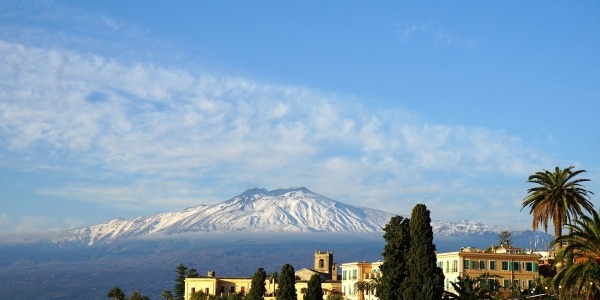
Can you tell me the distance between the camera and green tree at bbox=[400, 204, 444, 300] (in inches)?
3750

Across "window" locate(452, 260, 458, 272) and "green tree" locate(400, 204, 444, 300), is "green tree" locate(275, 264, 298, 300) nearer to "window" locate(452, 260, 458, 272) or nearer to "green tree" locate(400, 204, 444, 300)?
"window" locate(452, 260, 458, 272)

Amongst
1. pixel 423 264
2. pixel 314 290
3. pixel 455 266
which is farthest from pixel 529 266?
pixel 423 264

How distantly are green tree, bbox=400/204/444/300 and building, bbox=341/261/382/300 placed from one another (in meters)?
46.4

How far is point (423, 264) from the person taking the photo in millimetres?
95875

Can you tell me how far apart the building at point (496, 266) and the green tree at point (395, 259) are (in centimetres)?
2565

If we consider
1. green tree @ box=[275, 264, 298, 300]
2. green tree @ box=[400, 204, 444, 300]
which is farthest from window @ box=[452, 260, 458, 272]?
green tree @ box=[400, 204, 444, 300]

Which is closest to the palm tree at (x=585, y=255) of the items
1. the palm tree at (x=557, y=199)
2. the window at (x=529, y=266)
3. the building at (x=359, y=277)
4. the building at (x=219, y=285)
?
the palm tree at (x=557, y=199)

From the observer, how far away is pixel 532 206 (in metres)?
97.4

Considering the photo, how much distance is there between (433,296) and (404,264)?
676 centimetres

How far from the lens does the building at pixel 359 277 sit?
481 feet

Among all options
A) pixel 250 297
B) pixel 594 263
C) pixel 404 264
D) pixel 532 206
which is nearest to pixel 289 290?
pixel 250 297

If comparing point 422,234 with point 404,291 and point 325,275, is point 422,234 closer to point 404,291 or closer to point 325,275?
point 404,291

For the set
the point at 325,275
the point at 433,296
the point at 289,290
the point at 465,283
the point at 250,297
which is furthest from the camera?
the point at 325,275

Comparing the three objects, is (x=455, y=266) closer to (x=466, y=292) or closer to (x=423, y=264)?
(x=466, y=292)
